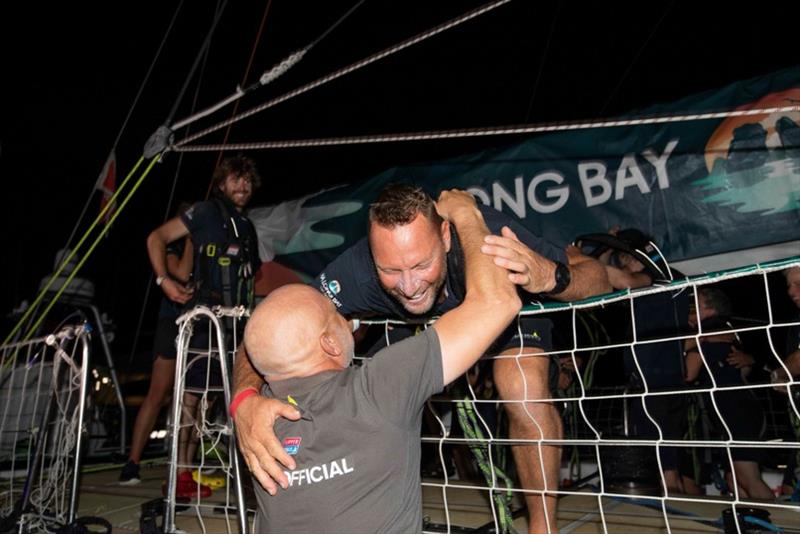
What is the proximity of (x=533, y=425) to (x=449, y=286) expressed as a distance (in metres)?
0.73

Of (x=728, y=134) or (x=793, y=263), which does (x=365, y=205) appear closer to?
(x=728, y=134)

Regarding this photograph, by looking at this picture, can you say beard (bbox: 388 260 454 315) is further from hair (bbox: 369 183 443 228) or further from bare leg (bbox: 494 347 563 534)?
bare leg (bbox: 494 347 563 534)

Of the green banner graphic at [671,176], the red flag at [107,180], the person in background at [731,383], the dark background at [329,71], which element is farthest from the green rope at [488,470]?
the dark background at [329,71]

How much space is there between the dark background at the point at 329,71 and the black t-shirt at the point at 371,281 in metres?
4.72

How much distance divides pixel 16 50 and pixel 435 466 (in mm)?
8450

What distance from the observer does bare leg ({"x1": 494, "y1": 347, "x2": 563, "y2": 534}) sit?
8.03ft

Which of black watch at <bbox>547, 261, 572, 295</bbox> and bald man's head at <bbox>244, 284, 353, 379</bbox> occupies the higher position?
black watch at <bbox>547, 261, 572, 295</bbox>

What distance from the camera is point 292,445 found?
59.1 inches

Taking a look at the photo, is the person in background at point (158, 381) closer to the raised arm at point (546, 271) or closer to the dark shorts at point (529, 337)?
the dark shorts at point (529, 337)

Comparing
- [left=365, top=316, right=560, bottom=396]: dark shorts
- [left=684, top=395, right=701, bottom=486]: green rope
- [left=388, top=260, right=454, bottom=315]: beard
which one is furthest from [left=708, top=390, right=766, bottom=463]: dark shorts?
[left=388, top=260, right=454, bottom=315]: beard

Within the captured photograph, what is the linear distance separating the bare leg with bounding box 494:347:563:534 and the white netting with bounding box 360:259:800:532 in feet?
0.06

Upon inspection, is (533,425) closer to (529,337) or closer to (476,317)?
(529,337)

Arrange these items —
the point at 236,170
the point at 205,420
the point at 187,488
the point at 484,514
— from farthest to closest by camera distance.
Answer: the point at 236,170 → the point at 187,488 → the point at 484,514 → the point at 205,420

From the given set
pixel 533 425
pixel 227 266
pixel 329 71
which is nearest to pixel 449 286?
pixel 533 425
